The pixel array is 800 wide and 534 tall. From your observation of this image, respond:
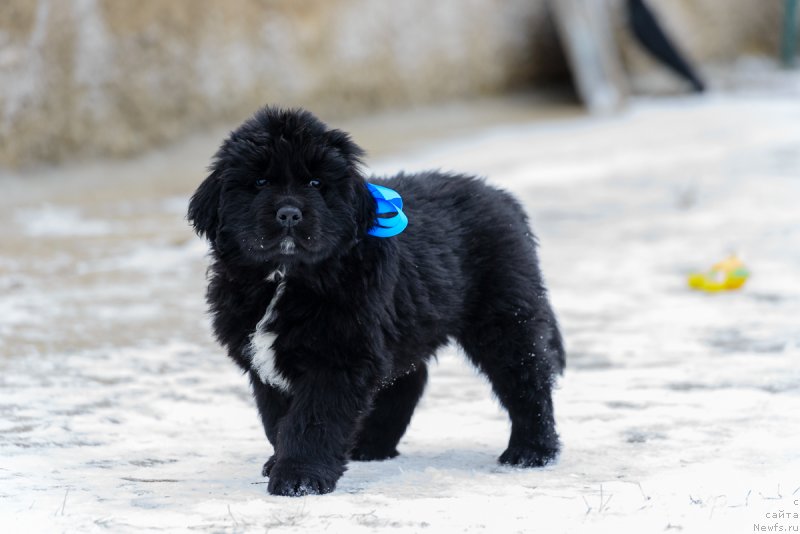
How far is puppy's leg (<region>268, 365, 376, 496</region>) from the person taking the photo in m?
3.95

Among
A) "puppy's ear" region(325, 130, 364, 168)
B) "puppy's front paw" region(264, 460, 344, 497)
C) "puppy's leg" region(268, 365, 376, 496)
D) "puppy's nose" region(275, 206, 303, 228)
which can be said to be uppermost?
"puppy's ear" region(325, 130, 364, 168)

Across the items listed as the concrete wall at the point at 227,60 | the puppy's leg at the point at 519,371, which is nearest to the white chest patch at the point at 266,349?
the puppy's leg at the point at 519,371

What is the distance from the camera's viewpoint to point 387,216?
4.20m

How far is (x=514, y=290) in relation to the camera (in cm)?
462

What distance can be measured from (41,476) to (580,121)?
1215cm

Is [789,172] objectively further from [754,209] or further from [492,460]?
[492,460]

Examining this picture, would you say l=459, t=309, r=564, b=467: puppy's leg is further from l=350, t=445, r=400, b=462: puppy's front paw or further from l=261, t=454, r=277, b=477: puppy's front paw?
l=261, t=454, r=277, b=477: puppy's front paw

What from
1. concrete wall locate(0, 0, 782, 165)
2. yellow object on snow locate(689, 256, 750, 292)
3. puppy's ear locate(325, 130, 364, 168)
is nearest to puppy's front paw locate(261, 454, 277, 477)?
puppy's ear locate(325, 130, 364, 168)

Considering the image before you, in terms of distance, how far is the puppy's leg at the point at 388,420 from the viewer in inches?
185

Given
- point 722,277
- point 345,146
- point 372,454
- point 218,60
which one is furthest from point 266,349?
point 218,60

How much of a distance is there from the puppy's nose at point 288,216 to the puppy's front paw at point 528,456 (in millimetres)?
1217

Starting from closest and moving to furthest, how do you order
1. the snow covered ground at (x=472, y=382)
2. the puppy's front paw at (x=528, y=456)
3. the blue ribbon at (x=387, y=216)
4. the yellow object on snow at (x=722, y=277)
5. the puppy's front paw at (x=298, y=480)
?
the snow covered ground at (x=472, y=382), the puppy's front paw at (x=298, y=480), the blue ribbon at (x=387, y=216), the puppy's front paw at (x=528, y=456), the yellow object on snow at (x=722, y=277)

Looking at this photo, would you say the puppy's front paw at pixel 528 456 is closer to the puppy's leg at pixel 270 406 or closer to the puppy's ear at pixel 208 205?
the puppy's leg at pixel 270 406

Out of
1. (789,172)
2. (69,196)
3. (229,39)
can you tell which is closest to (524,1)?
(229,39)
